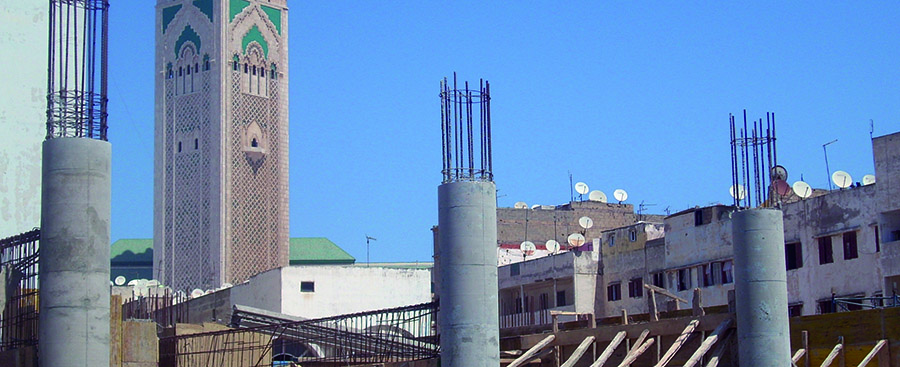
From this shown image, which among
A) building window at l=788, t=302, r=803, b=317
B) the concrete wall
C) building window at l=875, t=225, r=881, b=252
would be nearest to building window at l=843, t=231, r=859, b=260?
building window at l=875, t=225, r=881, b=252

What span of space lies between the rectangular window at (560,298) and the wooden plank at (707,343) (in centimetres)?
2049

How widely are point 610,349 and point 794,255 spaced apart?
13635mm

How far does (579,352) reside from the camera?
78.6ft

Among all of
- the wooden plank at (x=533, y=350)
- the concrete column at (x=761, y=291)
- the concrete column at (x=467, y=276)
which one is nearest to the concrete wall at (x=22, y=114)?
the wooden plank at (x=533, y=350)

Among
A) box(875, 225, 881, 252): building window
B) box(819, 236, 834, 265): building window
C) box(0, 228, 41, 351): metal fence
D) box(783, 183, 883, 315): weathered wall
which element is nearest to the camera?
box(0, 228, 41, 351): metal fence

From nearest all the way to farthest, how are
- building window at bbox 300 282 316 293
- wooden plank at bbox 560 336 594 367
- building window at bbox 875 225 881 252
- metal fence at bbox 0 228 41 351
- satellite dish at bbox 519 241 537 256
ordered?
1. metal fence at bbox 0 228 41 351
2. wooden plank at bbox 560 336 594 367
3. building window at bbox 875 225 881 252
4. satellite dish at bbox 519 241 537 256
5. building window at bbox 300 282 316 293

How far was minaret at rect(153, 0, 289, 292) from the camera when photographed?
78.8 metres

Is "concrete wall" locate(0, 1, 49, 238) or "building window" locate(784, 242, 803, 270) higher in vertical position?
"concrete wall" locate(0, 1, 49, 238)

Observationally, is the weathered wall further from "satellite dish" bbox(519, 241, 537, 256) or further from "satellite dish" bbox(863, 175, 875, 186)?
"satellite dish" bbox(519, 241, 537, 256)

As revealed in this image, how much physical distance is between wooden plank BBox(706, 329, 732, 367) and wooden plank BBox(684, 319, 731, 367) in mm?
154


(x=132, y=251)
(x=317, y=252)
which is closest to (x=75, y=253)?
(x=317, y=252)

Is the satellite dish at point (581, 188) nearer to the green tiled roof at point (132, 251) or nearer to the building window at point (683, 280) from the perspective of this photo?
A: the building window at point (683, 280)

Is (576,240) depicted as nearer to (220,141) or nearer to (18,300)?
(18,300)

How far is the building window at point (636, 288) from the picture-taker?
40969 mm
